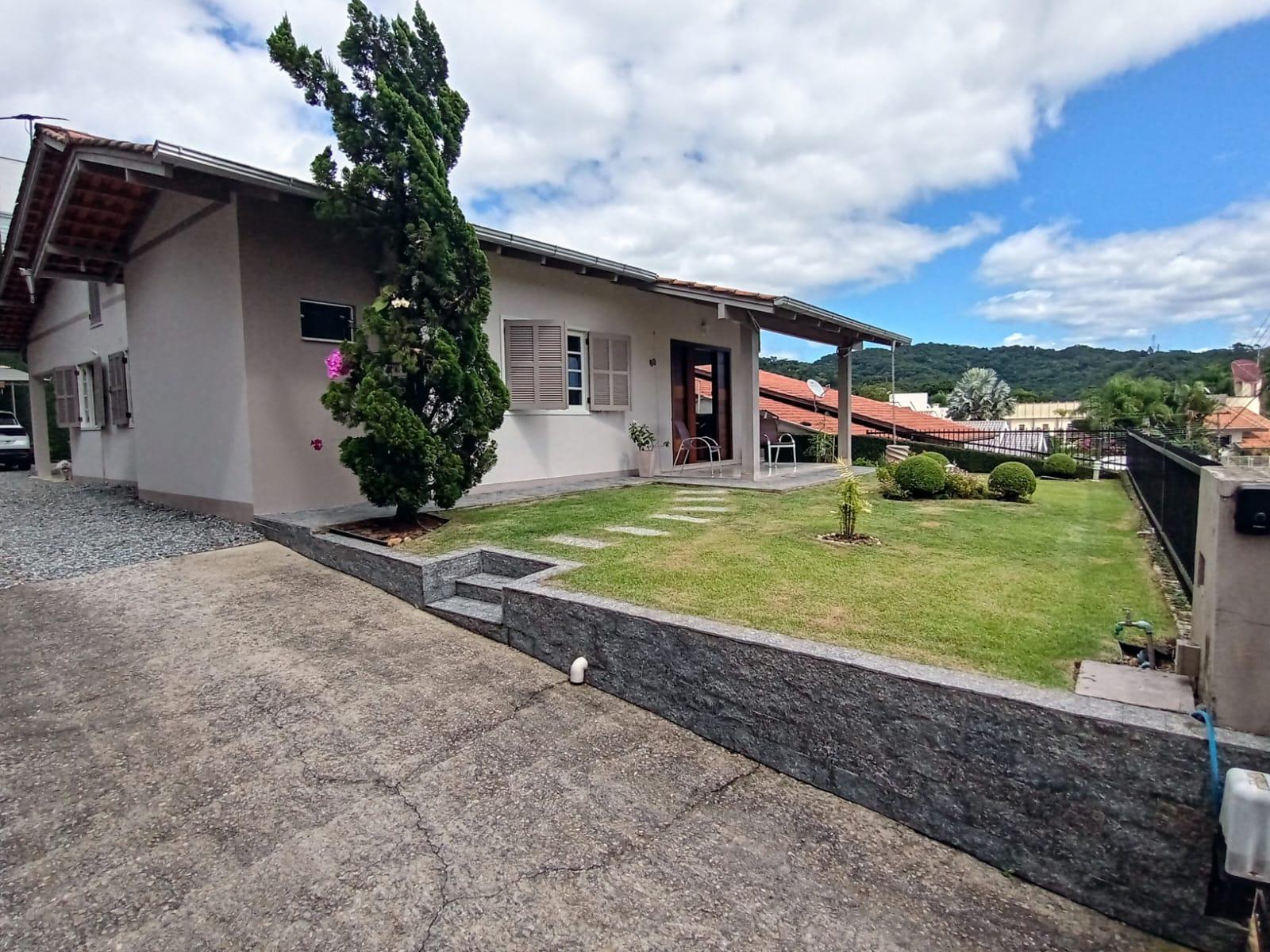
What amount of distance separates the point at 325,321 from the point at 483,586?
4460 millimetres

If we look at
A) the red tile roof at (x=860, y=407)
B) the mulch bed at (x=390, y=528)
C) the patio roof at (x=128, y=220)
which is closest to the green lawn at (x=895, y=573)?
the mulch bed at (x=390, y=528)

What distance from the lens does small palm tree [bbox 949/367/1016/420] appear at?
51.3 meters

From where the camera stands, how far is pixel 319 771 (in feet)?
9.83

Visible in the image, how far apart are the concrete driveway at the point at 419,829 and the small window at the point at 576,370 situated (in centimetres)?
678

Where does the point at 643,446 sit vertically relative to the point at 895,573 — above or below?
above

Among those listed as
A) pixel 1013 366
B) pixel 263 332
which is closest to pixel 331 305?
pixel 263 332

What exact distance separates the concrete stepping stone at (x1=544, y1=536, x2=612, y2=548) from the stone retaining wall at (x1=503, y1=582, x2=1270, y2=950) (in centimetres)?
222

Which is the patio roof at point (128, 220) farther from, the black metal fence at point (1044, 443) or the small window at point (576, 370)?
the black metal fence at point (1044, 443)

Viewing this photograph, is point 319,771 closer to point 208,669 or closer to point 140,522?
point 208,669

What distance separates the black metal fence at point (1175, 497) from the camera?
169 inches

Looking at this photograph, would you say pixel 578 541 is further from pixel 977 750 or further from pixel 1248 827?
pixel 1248 827

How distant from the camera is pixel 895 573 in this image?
479 centimetres

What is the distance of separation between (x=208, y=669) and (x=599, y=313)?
800cm

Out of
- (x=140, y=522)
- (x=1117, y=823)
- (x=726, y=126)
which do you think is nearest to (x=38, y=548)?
(x=140, y=522)
